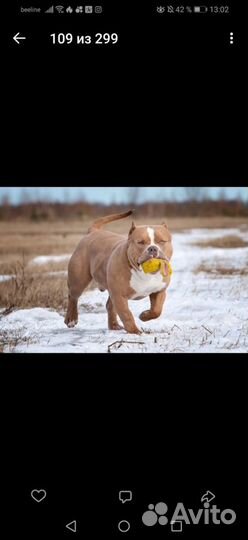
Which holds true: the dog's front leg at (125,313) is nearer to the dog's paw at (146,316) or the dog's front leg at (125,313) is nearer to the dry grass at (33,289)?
the dog's paw at (146,316)

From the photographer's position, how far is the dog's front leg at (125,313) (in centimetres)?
336

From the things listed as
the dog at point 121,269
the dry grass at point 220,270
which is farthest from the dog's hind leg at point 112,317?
the dry grass at point 220,270

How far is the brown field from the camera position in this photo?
3.53 meters
